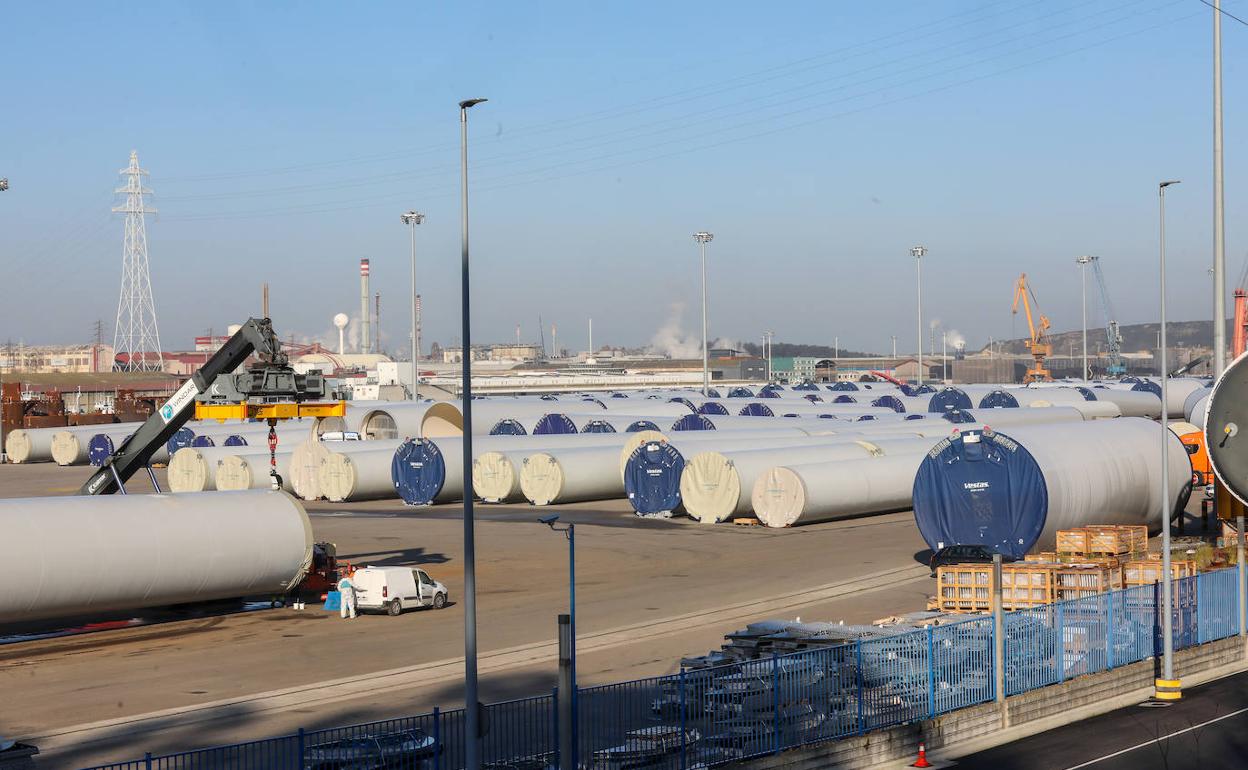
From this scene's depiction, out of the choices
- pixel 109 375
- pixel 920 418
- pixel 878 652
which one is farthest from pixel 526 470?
pixel 109 375

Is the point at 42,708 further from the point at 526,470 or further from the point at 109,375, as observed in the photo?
the point at 109,375

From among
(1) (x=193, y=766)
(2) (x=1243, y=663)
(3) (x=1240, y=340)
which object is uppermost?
(3) (x=1240, y=340)

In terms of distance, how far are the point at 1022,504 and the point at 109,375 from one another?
16572 centimetres

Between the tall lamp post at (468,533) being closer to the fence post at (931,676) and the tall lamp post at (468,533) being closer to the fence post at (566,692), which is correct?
the fence post at (566,692)

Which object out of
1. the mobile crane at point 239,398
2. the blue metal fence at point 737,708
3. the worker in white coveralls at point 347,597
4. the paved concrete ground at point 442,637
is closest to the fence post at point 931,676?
the blue metal fence at point 737,708

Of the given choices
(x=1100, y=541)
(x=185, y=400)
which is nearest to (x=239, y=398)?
(x=185, y=400)

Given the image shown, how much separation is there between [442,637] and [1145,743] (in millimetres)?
14689

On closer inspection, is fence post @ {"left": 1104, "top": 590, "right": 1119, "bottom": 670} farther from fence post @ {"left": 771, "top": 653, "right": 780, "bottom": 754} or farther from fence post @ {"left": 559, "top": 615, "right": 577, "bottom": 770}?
fence post @ {"left": 559, "top": 615, "right": 577, "bottom": 770}

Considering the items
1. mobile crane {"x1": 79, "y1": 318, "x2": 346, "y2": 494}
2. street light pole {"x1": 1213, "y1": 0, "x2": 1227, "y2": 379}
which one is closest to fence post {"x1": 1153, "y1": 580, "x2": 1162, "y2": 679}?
street light pole {"x1": 1213, "y1": 0, "x2": 1227, "y2": 379}

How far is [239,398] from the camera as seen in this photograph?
30.9m

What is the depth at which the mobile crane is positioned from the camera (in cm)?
3080

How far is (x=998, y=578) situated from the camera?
21250mm

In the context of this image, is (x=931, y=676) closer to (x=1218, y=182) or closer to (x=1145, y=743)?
(x=1145, y=743)

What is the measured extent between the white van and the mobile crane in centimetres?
339
